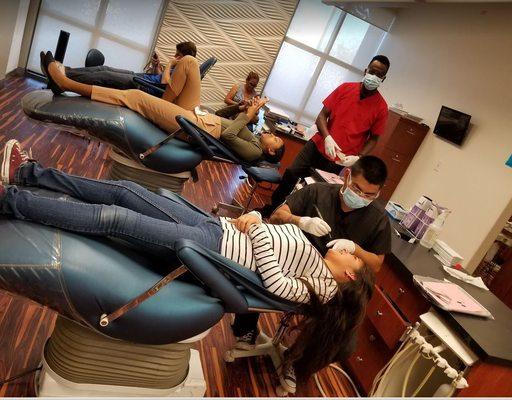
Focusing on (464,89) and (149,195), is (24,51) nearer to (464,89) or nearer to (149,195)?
(149,195)

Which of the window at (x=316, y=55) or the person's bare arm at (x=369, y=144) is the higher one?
the window at (x=316, y=55)

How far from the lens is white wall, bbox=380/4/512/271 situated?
13.3 feet

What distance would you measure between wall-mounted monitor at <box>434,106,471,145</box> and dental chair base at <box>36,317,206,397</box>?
4119 millimetres

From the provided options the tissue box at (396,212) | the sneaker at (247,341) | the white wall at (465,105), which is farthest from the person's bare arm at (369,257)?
the white wall at (465,105)

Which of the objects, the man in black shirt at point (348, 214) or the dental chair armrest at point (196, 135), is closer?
the man in black shirt at point (348, 214)

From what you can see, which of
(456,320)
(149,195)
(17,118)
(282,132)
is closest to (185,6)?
(282,132)

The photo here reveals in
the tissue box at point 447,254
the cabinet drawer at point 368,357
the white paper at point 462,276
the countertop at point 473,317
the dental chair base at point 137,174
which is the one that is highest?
the tissue box at point 447,254

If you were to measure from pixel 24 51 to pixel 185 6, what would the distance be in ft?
7.44

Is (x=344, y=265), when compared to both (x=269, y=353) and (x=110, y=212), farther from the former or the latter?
(x=110, y=212)

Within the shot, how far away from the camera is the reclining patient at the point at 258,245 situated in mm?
1434

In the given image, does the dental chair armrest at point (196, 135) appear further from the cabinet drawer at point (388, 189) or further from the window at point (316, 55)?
the window at point (316, 55)

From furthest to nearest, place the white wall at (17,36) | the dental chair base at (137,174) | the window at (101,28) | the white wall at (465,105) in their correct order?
the window at (101,28) < the white wall at (17,36) < the white wall at (465,105) < the dental chair base at (137,174)

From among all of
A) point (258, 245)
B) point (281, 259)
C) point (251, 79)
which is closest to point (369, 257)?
point (281, 259)

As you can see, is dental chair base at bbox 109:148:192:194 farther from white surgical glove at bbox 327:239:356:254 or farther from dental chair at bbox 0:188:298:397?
white surgical glove at bbox 327:239:356:254
